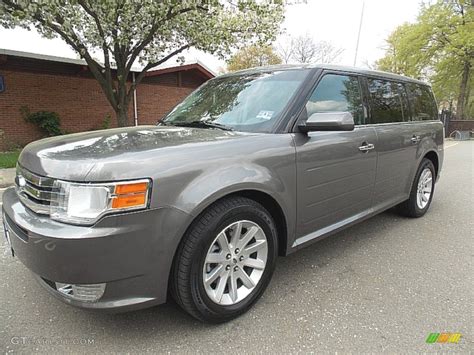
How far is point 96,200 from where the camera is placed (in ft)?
5.66

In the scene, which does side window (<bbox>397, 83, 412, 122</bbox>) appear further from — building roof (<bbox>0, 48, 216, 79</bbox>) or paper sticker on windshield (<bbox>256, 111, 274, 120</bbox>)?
building roof (<bbox>0, 48, 216, 79</bbox>)

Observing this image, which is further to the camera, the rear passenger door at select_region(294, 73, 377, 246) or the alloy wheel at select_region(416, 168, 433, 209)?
the alloy wheel at select_region(416, 168, 433, 209)

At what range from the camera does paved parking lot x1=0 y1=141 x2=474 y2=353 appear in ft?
6.63

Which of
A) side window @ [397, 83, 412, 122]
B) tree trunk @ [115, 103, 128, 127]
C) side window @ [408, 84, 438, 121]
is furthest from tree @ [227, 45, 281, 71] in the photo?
side window @ [397, 83, 412, 122]

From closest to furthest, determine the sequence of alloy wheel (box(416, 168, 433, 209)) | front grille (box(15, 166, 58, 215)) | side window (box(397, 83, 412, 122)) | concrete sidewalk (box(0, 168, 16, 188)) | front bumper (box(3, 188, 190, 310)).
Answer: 1. front bumper (box(3, 188, 190, 310))
2. front grille (box(15, 166, 58, 215))
3. side window (box(397, 83, 412, 122))
4. alloy wheel (box(416, 168, 433, 209))
5. concrete sidewalk (box(0, 168, 16, 188))

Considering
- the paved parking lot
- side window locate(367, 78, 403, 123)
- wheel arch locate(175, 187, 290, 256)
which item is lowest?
the paved parking lot

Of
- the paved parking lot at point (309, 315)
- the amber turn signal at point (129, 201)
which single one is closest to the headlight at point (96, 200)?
the amber turn signal at point (129, 201)

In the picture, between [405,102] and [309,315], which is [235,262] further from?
[405,102]

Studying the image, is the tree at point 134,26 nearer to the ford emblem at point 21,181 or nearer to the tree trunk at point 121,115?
the tree trunk at point 121,115

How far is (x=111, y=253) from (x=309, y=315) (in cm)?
139

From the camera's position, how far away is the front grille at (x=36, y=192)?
6.04 ft

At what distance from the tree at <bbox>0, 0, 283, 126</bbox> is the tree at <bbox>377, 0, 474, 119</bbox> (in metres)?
17.9

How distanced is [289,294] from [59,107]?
12.1 metres

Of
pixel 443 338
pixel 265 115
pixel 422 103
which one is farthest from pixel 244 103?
pixel 422 103
